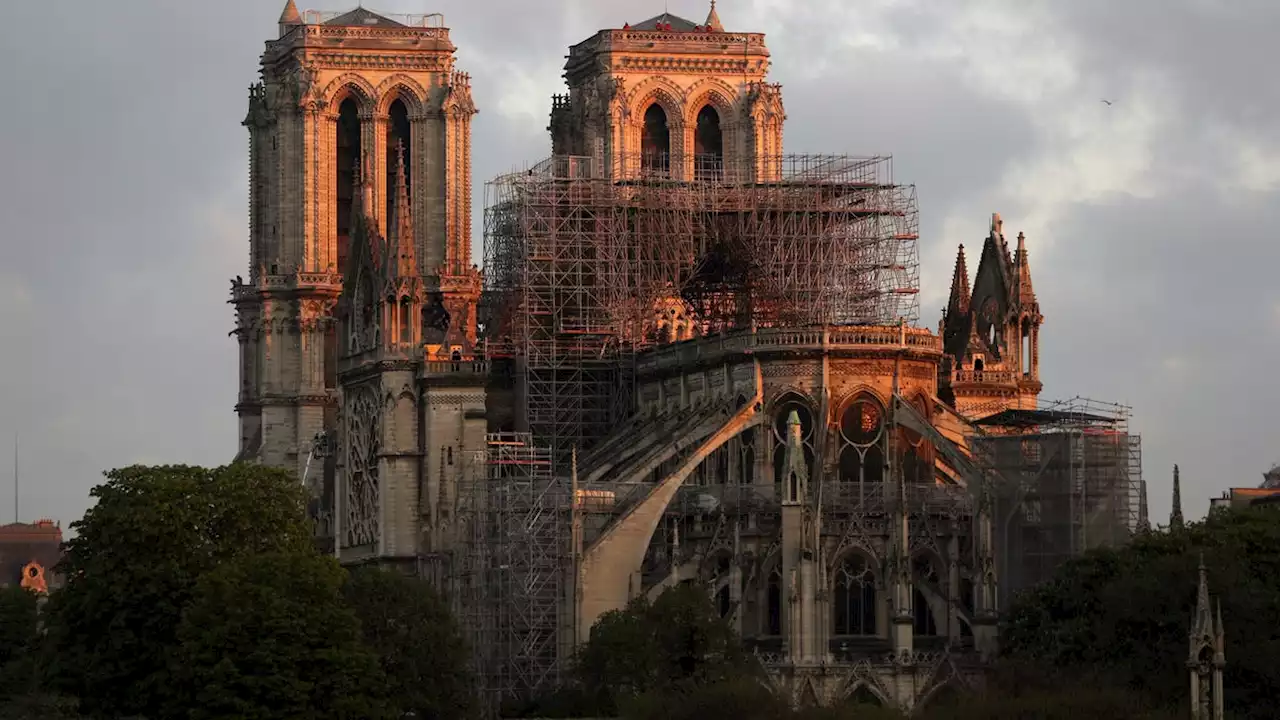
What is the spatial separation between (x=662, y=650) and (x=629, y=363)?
874 inches

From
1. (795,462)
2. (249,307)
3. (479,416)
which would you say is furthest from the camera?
(249,307)

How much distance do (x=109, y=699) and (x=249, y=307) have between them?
1712 inches

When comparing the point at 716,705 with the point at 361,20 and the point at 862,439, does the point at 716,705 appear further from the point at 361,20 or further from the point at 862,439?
the point at 361,20

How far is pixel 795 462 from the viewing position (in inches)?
4756

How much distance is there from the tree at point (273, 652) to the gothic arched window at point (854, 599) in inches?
718

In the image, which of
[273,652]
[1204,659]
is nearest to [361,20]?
[273,652]

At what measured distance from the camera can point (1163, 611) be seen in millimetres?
108625

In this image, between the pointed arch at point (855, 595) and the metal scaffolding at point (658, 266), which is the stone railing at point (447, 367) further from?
the pointed arch at point (855, 595)

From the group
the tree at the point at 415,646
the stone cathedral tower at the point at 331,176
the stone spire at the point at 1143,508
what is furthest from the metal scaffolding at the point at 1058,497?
the stone cathedral tower at the point at 331,176

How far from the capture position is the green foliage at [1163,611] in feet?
347

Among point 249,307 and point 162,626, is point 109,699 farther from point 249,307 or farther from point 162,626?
point 249,307

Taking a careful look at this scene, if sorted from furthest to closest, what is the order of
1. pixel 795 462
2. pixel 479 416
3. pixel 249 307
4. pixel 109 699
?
1. pixel 249 307
2. pixel 479 416
3. pixel 795 462
4. pixel 109 699

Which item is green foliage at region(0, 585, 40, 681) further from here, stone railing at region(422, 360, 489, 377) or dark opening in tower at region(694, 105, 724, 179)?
dark opening in tower at region(694, 105, 724, 179)

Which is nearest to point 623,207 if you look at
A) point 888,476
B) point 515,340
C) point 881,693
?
point 515,340
